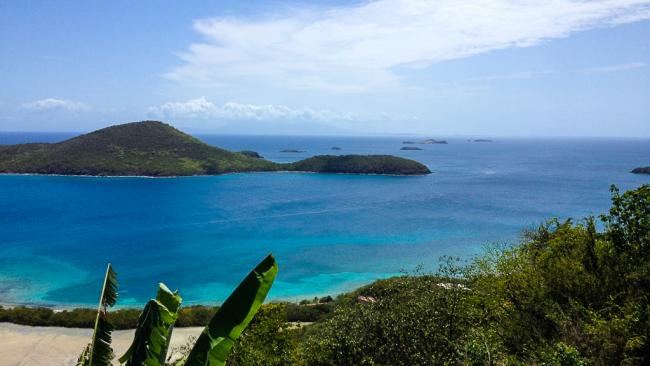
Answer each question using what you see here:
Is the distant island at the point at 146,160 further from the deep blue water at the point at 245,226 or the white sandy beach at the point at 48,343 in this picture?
the white sandy beach at the point at 48,343

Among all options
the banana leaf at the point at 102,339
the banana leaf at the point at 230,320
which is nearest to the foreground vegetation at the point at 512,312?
the banana leaf at the point at 230,320

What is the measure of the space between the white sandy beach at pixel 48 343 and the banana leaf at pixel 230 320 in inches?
1055

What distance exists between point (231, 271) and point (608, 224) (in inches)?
1725

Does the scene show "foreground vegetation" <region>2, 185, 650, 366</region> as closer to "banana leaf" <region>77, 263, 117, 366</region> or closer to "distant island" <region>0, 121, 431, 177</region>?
"banana leaf" <region>77, 263, 117, 366</region>

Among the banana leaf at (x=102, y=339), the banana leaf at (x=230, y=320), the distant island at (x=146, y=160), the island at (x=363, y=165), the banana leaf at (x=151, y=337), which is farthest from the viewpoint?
the island at (x=363, y=165)

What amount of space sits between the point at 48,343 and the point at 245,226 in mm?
45008

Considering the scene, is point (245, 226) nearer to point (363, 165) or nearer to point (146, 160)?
point (363, 165)

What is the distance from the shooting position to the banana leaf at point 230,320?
267 inches

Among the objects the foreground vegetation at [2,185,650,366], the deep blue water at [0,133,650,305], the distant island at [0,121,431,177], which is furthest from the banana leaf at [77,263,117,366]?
the distant island at [0,121,431,177]

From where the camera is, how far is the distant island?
138250 mm

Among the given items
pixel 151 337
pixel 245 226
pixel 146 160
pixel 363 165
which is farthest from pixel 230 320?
pixel 146 160

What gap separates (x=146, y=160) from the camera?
477 feet

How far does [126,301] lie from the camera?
141ft

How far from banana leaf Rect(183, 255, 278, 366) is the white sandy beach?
2680 centimetres
